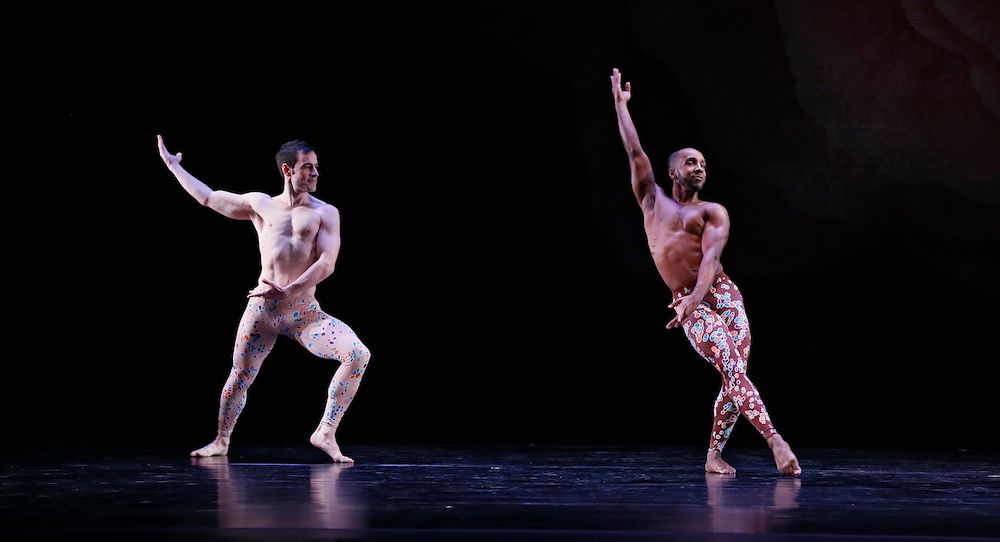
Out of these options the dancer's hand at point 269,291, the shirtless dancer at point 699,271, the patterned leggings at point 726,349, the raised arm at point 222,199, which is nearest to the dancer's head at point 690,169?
the shirtless dancer at point 699,271

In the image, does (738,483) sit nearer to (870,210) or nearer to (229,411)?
(229,411)

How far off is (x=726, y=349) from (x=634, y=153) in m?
0.81

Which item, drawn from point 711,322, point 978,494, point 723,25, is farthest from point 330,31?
point 978,494

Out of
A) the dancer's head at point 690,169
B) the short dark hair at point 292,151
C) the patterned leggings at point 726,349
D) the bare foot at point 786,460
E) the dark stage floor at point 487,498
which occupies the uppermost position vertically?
the short dark hair at point 292,151

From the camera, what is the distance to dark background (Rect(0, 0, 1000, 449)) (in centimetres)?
688

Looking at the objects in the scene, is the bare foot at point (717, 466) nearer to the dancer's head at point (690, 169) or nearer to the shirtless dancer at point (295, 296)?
the dancer's head at point (690, 169)

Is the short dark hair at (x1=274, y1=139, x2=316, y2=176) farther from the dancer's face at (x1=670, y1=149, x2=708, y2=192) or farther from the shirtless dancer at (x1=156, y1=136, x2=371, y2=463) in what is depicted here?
the dancer's face at (x1=670, y1=149, x2=708, y2=192)

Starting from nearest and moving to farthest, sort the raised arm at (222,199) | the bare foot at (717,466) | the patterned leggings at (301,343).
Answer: the bare foot at (717,466), the patterned leggings at (301,343), the raised arm at (222,199)

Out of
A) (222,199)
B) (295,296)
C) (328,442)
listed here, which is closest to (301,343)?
(295,296)

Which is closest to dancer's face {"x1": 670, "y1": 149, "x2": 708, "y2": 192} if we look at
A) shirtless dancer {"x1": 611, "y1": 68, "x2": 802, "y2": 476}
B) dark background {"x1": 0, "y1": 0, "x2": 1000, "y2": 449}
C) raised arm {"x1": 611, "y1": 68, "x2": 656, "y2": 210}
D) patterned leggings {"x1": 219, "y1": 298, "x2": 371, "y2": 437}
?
shirtless dancer {"x1": 611, "y1": 68, "x2": 802, "y2": 476}

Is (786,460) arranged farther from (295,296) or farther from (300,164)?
(300,164)

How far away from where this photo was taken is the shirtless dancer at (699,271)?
181 inches

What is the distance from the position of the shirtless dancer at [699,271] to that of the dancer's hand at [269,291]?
148 cm

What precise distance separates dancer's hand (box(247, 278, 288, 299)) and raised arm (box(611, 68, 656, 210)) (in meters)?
1.48
